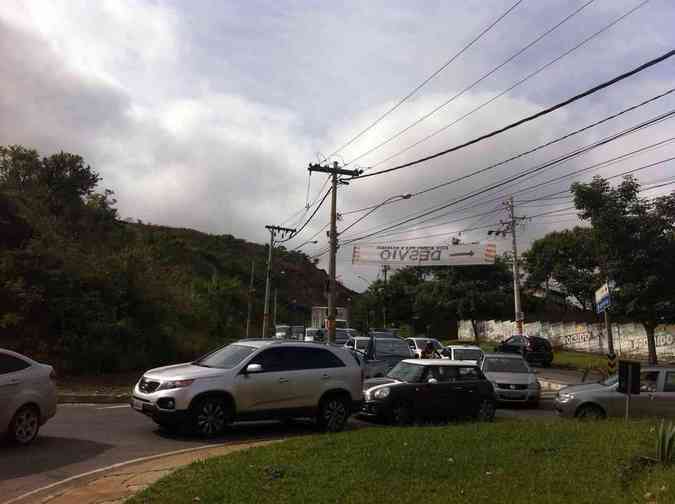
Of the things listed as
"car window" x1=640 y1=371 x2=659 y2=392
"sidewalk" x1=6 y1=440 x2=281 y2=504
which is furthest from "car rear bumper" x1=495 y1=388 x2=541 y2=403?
"sidewalk" x1=6 y1=440 x2=281 y2=504

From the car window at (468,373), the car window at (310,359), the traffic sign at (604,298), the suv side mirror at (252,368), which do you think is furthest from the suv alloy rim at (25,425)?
the traffic sign at (604,298)

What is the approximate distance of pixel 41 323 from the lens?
19.5 m

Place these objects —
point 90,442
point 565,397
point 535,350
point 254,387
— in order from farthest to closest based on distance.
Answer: point 535,350
point 565,397
point 254,387
point 90,442

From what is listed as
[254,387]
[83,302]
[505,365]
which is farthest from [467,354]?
[83,302]

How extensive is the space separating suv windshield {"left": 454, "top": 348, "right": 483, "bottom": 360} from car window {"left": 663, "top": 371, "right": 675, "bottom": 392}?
8465 mm

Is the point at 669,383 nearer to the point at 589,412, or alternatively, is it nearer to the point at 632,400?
the point at 632,400

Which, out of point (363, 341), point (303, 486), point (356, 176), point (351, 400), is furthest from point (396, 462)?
point (356, 176)

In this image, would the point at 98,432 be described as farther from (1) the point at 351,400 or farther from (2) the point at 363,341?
(2) the point at 363,341

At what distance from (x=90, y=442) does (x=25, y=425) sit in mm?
1061

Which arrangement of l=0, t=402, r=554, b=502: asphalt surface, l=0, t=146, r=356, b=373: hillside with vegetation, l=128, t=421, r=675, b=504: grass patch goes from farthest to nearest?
l=0, t=146, r=356, b=373: hillside with vegetation < l=0, t=402, r=554, b=502: asphalt surface < l=128, t=421, r=675, b=504: grass patch

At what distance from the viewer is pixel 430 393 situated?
13188 millimetres

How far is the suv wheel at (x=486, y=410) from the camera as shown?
44.5 ft

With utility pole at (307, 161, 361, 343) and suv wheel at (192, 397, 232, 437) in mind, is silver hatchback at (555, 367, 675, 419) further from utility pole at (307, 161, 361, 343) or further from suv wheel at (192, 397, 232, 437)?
utility pole at (307, 161, 361, 343)

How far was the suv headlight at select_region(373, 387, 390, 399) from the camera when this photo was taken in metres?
12.9
